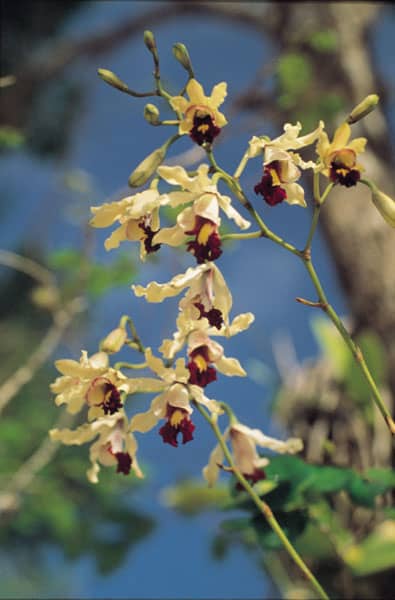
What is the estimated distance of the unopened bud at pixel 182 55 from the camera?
0.62 m

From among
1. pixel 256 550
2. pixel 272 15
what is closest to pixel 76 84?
pixel 272 15

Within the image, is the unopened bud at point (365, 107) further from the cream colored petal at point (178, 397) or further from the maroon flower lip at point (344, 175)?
the cream colored petal at point (178, 397)

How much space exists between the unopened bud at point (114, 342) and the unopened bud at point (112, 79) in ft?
0.81

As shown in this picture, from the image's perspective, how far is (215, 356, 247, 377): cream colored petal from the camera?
69 cm

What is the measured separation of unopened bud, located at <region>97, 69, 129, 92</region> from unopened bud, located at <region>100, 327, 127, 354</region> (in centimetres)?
25

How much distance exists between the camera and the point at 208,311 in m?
0.62

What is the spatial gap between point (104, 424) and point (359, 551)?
0.77 meters

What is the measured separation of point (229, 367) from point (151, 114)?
27cm

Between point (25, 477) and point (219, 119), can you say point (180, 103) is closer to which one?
point (219, 119)

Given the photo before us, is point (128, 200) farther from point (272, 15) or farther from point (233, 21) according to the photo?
point (233, 21)

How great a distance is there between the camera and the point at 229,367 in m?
0.69

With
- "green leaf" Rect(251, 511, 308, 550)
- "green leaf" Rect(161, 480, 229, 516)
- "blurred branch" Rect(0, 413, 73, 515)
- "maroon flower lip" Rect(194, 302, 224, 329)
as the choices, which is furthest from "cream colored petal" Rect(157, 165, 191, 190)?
"green leaf" Rect(161, 480, 229, 516)

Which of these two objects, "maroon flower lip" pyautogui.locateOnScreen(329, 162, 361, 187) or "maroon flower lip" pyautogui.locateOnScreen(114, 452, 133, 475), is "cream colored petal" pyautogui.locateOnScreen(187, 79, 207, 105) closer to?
"maroon flower lip" pyautogui.locateOnScreen(329, 162, 361, 187)

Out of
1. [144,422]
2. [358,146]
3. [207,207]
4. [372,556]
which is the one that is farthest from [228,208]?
[372,556]
